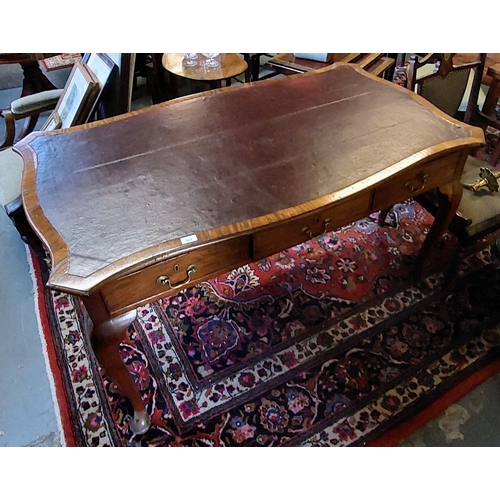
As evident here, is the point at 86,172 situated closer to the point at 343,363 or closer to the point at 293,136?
the point at 293,136

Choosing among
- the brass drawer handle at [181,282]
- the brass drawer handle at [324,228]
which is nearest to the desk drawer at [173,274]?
the brass drawer handle at [181,282]

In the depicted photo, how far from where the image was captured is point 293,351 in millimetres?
1655

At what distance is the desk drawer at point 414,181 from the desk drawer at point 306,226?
0.07 meters

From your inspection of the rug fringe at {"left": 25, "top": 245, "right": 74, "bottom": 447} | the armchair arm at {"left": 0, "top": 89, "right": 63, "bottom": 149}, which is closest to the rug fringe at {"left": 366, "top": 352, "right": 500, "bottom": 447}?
the rug fringe at {"left": 25, "top": 245, "right": 74, "bottom": 447}

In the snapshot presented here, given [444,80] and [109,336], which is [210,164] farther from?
[444,80]

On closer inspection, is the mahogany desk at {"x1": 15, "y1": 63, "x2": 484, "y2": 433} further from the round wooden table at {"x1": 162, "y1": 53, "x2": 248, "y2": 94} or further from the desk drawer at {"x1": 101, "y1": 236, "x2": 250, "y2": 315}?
the round wooden table at {"x1": 162, "y1": 53, "x2": 248, "y2": 94}

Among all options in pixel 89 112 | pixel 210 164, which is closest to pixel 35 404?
pixel 210 164

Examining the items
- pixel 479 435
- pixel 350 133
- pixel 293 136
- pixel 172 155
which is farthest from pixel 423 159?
pixel 479 435

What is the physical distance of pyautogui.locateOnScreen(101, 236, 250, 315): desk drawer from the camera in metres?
1.04

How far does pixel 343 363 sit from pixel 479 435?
20.0 inches

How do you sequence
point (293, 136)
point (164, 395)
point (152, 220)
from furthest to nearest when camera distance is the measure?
1. point (164, 395)
2. point (293, 136)
3. point (152, 220)

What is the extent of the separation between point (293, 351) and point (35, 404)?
992 mm

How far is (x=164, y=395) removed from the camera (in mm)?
1527

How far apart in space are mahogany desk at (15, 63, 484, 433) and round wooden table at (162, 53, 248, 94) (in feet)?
3.30
